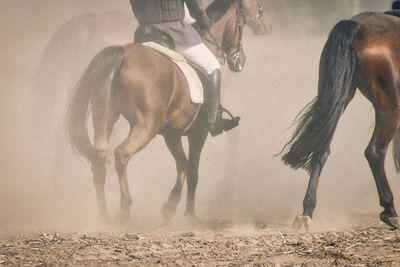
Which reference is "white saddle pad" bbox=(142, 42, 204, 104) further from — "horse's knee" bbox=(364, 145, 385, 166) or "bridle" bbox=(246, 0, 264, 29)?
"bridle" bbox=(246, 0, 264, 29)

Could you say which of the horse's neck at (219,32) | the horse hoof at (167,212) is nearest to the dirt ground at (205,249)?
the horse hoof at (167,212)

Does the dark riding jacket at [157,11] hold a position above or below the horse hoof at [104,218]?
above

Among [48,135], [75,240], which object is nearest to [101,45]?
[48,135]

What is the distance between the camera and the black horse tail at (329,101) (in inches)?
195

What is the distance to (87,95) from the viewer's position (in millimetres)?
4988

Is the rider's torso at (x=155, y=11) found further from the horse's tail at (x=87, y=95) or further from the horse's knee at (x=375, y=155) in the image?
the horse's knee at (x=375, y=155)

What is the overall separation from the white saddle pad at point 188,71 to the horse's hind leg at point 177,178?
23.7 inches

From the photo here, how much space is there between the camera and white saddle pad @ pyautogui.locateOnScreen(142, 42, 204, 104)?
17.7 feet

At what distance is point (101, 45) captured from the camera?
7250 millimetres

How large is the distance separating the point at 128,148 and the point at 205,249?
1.35 m

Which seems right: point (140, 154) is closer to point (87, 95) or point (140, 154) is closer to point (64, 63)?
point (64, 63)

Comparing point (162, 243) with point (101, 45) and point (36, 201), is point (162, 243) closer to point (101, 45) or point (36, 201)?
point (36, 201)

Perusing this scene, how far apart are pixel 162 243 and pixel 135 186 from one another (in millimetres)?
2903

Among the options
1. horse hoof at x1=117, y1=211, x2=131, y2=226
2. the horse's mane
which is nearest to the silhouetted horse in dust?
the horse's mane
